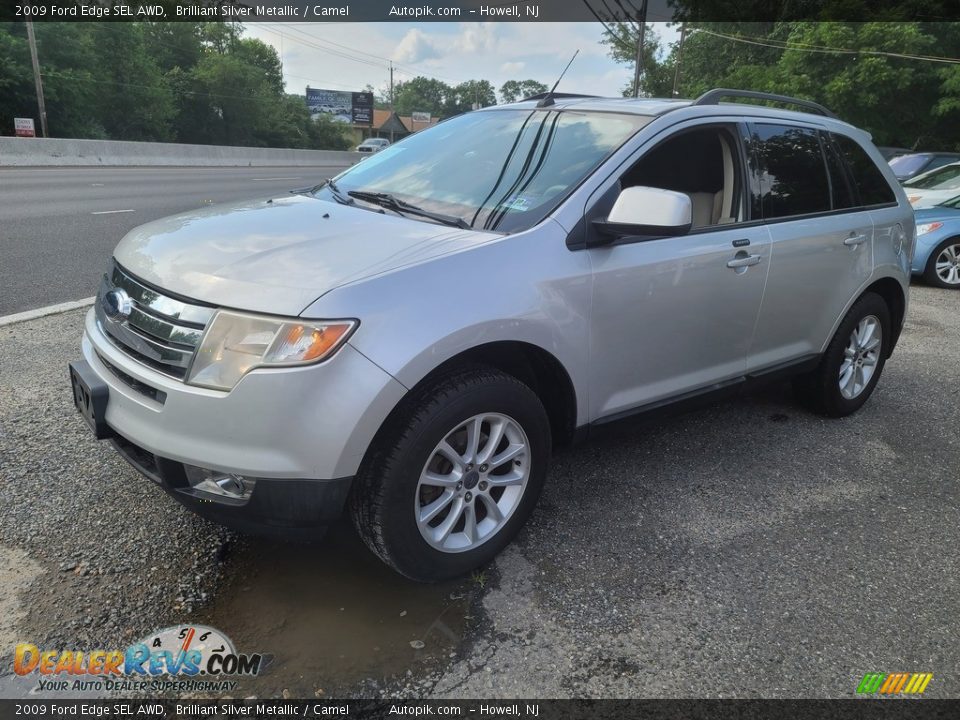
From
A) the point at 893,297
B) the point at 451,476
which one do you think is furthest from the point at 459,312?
the point at 893,297

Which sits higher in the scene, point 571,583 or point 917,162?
point 917,162

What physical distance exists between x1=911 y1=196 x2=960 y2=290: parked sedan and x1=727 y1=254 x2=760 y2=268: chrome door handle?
23.8ft

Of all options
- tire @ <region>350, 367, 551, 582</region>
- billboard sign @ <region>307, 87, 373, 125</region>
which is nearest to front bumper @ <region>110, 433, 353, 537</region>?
tire @ <region>350, 367, 551, 582</region>

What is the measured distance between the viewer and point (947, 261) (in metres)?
9.38

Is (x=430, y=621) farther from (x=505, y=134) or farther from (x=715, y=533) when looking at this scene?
(x=505, y=134)

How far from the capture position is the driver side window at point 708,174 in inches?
137

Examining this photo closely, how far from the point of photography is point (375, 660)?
90.3 inches

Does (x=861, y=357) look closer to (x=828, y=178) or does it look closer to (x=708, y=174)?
(x=828, y=178)

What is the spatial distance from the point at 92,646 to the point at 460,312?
1589 mm

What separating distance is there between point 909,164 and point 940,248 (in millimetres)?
Answer: 7212

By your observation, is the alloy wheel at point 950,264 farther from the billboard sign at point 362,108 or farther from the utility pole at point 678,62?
the billboard sign at point 362,108

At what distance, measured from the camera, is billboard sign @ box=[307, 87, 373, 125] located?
7425 cm

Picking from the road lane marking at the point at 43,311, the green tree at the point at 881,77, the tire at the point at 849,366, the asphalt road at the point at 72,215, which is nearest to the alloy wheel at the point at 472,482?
the tire at the point at 849,366

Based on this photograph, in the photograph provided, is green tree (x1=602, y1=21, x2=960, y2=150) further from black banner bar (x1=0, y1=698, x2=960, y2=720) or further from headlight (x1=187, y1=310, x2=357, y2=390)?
headlight (x1=187, y1=310, x2=357, y2=390)
